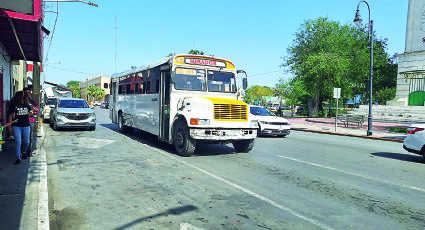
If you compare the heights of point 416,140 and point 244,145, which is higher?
point 416,140

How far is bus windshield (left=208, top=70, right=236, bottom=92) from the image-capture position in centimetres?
1034

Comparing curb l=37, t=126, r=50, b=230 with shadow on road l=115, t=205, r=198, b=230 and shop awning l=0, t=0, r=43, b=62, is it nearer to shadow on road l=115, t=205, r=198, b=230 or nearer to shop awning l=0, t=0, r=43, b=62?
shadow on road l=115, t=205, r=198, b=230

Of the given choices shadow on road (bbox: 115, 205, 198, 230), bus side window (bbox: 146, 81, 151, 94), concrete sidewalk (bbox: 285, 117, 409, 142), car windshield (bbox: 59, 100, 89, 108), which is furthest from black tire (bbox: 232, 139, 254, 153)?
concrete sidewalk (bbox: 285, 117, 409, 142)

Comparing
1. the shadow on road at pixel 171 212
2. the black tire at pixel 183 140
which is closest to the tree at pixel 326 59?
the black tire at pixel 183 140

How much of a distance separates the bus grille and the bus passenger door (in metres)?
1.79

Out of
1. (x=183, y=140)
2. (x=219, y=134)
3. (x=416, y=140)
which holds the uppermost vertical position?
(x=219, y=134)

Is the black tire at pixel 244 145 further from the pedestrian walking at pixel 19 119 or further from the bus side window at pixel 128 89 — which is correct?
the bus side window at pixel 128 89

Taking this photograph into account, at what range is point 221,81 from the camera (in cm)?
1052

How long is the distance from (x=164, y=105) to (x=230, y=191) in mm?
5083

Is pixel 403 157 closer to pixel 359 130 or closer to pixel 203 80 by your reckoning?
pixel 203 80

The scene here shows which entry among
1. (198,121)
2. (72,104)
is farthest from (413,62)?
(72,104)

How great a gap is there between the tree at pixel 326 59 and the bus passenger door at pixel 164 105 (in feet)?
88.7

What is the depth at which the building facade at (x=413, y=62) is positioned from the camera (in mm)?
31656

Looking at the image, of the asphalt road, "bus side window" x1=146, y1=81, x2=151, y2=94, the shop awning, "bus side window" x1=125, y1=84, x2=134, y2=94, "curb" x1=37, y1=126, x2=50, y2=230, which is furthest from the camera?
"bus side window" x1=125, y1=84, x2=134, y2=94
